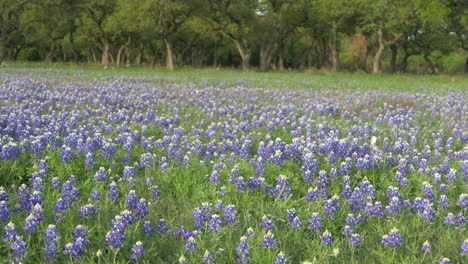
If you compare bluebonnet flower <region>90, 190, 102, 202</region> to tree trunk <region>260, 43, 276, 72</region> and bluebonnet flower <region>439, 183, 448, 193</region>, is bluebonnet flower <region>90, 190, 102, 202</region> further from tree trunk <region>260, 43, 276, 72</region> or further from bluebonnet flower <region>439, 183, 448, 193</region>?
tree trunk <region>260, 43, 276, 72</region>

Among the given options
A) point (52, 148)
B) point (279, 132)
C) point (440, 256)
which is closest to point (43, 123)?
point (52, 148)

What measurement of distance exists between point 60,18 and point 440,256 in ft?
156

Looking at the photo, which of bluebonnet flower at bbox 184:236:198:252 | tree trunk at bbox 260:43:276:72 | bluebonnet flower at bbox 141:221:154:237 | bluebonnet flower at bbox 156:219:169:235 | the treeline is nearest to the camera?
bluebonnet flower at bbox 184:236:198:252

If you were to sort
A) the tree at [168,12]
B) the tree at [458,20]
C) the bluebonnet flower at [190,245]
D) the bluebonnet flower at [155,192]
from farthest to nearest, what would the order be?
the tree at [458,20], the tree at [168,12], the bluebonnet flower at [155,192], the bluebonnet flower at [190,245]

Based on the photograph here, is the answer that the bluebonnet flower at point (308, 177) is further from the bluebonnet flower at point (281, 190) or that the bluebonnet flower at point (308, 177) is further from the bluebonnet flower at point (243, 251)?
the bluebonnet flower at point (243, 251)

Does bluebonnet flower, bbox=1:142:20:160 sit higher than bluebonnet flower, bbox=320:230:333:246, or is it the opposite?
bluebonnet flower, bbox=1:142:20:160

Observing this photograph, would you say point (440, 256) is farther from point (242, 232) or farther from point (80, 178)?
point (80, 178)

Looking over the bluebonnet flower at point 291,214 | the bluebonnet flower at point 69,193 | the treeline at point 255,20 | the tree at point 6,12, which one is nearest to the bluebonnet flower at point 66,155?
the bluebonnet flower at point 69,193

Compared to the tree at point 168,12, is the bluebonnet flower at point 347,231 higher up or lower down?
lower down

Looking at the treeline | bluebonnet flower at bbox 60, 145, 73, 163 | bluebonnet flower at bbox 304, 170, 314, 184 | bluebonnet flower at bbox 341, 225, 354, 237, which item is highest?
the treeline

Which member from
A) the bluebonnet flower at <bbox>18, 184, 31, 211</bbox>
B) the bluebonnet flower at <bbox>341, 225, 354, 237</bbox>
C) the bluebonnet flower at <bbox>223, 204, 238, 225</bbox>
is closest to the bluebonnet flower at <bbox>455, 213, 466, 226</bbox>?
the bluebonnet flower at <bbox>341, 225, 354, 237</bbox>

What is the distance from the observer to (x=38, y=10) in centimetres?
3859

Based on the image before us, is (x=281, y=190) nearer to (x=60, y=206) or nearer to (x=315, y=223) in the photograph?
(x=315, y=223)

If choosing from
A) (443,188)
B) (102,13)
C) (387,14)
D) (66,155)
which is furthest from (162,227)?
(102,13)
